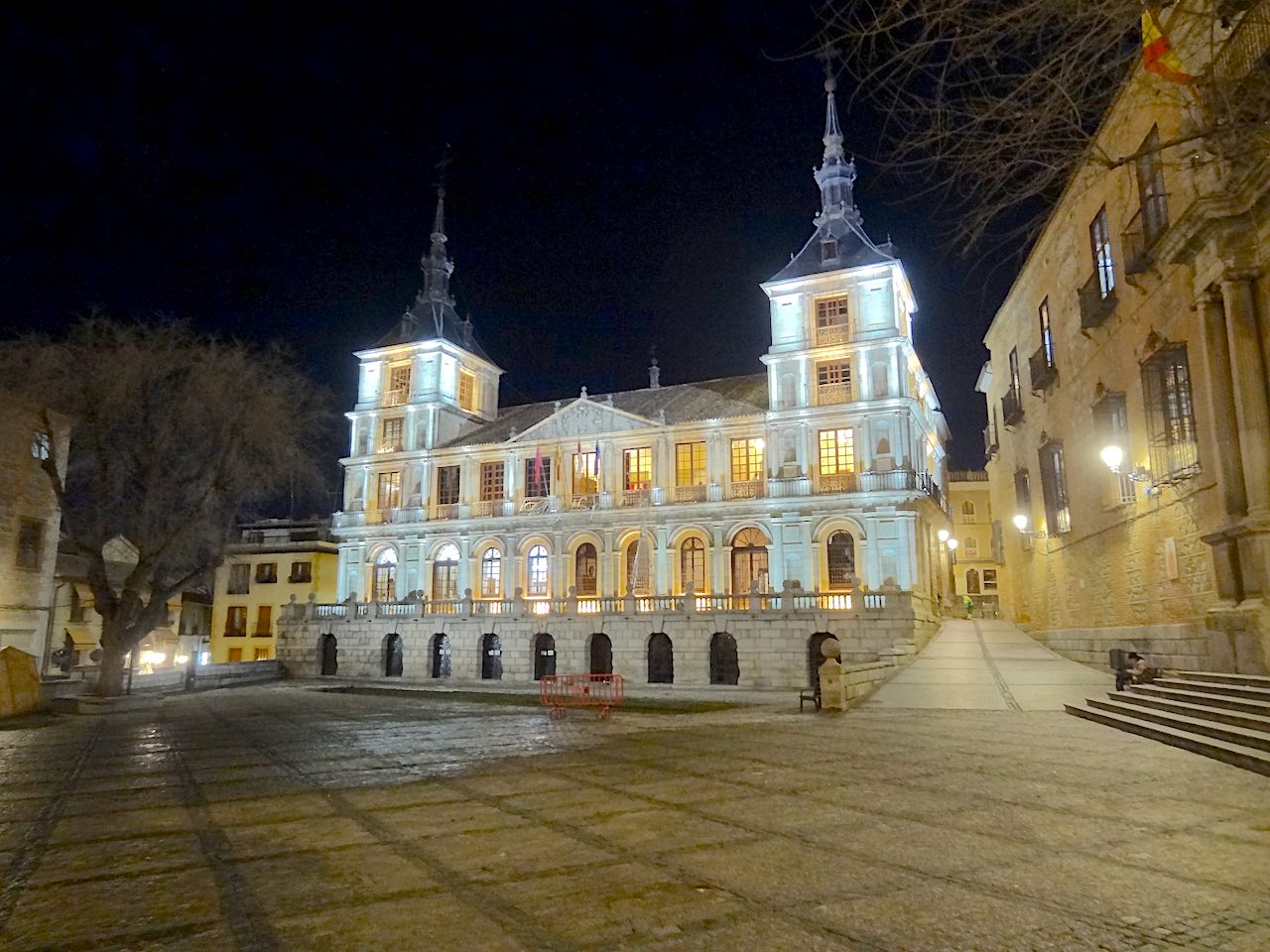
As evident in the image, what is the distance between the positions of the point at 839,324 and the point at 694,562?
12796 mm

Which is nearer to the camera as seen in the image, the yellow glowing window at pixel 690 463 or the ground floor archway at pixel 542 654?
the ground floor archway at pixel 542 654

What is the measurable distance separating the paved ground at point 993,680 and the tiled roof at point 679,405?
17.2 metres

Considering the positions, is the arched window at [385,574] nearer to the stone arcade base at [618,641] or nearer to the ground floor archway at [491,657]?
the stone arcade base at [618,641]

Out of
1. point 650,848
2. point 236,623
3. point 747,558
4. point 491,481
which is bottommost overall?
point 650,848

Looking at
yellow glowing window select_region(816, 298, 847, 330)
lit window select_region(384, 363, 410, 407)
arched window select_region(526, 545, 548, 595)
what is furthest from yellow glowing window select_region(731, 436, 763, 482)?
lit window select_region(384, 363, 410, 407)

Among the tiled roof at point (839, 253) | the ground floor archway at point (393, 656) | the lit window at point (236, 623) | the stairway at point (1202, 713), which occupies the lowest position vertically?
the ground floor archway at point (393, 656)

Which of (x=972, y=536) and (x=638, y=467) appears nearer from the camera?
(x=638, y=467)

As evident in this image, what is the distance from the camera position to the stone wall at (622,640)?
2873 cm

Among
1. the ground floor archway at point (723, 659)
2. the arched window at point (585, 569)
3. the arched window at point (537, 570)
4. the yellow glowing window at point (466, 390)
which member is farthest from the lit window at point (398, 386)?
the ground floor archway at point (723, 659)

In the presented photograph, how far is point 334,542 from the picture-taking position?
50031mm

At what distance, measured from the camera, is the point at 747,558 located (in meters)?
36.2

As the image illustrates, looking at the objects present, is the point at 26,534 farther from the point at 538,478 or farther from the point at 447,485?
the point at 538,478

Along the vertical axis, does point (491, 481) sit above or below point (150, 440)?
above

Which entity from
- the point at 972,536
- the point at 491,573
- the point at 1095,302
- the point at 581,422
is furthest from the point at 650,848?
the point at 972,536
